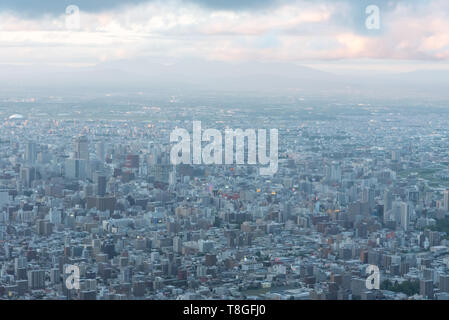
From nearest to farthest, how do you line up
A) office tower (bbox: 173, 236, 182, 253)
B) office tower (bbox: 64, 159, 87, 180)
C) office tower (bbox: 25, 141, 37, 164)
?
office tower (bbox: 173, 236, 182, 253) → office tower (bbox: 64, 159, 87, 180) → office tower (bbox: 25, 141, 37, 164)

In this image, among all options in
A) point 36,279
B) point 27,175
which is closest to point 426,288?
point 36,279

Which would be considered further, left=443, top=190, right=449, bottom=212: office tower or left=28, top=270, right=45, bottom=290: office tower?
left=443, top=190, right=449, bottom=212: office tower

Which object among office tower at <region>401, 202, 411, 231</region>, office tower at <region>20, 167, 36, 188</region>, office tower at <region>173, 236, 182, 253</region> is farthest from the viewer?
office tower at <region>20, 167, 36, 188</region>

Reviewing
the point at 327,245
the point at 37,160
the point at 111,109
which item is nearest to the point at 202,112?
the point at 111,109

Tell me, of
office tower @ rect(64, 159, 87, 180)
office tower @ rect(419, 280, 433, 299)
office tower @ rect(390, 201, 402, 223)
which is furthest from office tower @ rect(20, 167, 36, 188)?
office tower @ rect(419, 280, 433, 299)

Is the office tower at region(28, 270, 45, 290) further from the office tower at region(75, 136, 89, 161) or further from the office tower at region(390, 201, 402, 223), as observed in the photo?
the office tower at region(75, 136, 89, 161)

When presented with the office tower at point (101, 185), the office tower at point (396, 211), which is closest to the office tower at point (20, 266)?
the office tower at point (101, 185)

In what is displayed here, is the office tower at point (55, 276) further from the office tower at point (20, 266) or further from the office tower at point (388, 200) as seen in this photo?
the office tower at point (388, 200)
